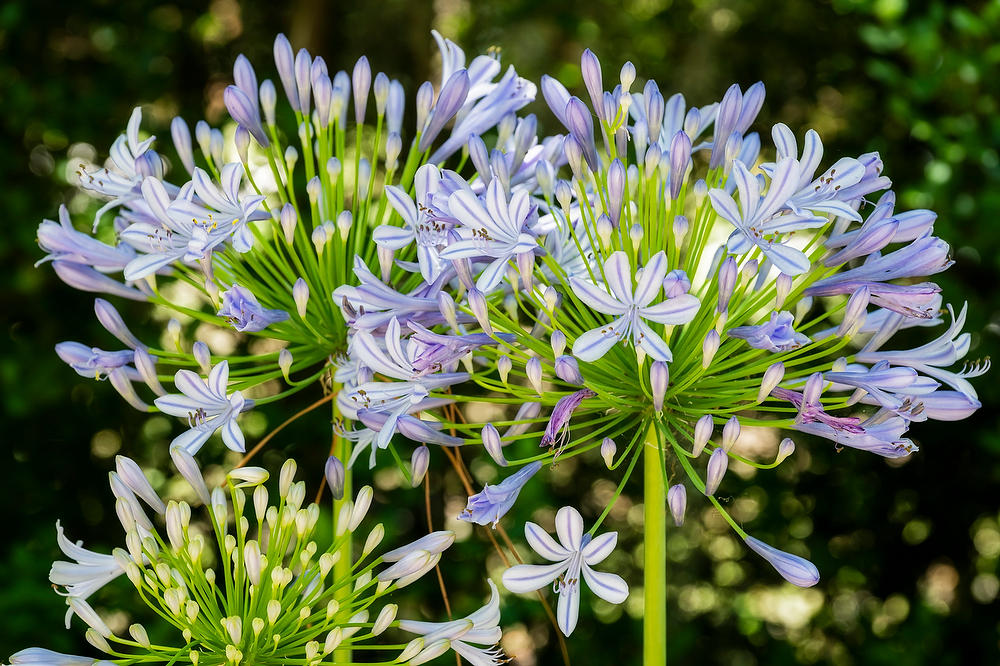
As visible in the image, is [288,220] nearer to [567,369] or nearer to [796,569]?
[567,369]

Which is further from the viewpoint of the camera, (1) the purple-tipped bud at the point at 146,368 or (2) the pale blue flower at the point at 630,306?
(1) the purple-tipped bud at the point at 146,368

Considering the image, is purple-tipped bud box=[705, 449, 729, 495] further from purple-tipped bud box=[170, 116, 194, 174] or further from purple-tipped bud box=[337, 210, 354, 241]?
purple-tipped bud box=[170, 116, 194, 174]

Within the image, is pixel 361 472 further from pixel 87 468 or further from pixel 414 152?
pixel 414 152

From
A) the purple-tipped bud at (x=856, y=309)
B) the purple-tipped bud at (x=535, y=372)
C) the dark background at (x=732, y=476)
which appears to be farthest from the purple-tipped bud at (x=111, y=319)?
the dark background at (x=732, y=476)

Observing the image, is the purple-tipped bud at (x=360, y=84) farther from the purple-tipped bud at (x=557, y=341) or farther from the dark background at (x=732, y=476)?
the dark background at (x=732, y=476)

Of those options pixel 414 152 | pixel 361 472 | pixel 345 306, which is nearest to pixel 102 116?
pixel 361 472

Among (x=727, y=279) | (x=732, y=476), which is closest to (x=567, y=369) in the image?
(x=727, y=279)

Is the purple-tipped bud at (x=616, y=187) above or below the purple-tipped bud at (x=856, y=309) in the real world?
above
